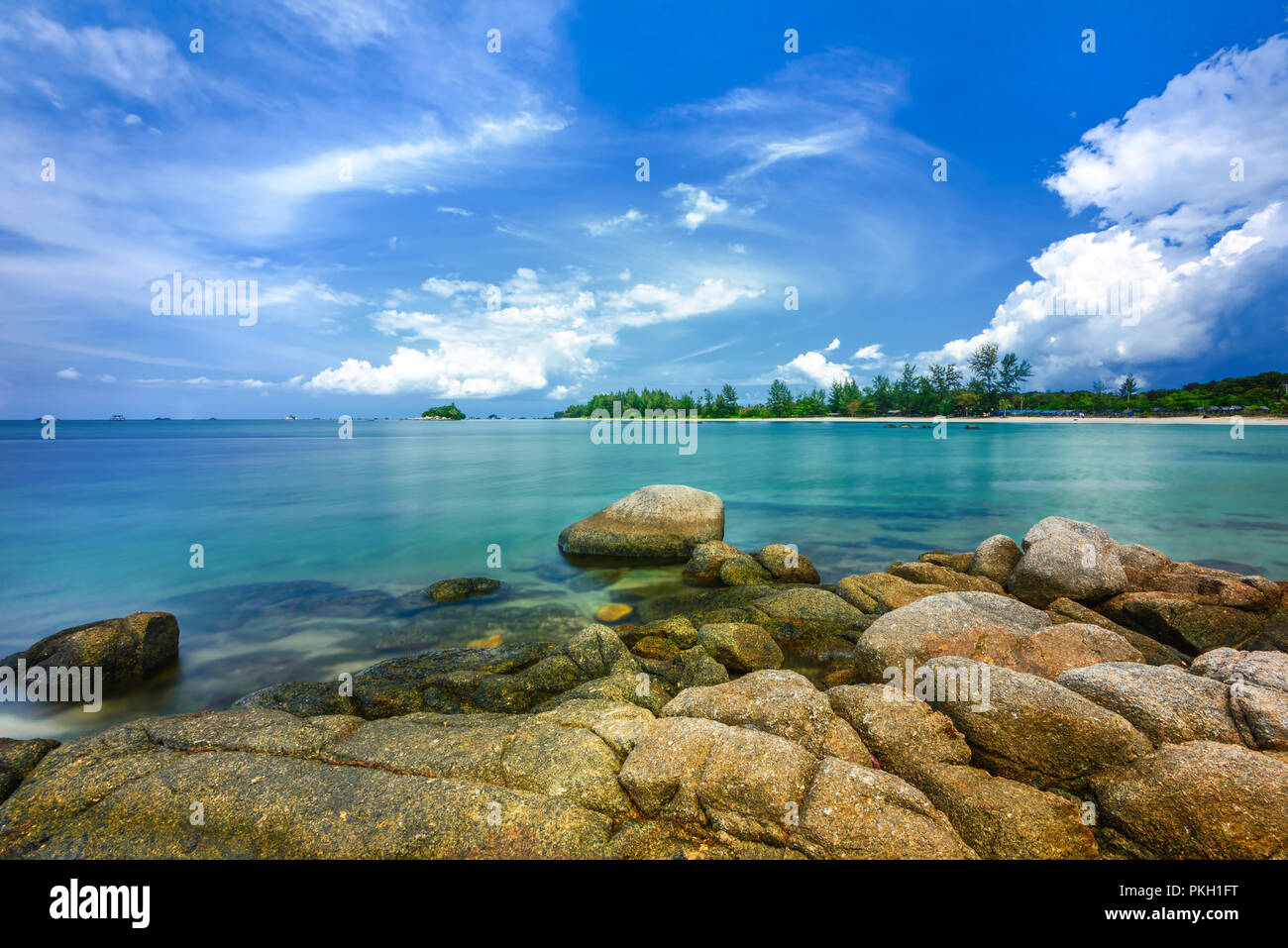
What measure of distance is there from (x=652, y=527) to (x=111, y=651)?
33.6ft

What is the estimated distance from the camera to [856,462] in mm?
40375

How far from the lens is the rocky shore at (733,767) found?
3506 millimetres

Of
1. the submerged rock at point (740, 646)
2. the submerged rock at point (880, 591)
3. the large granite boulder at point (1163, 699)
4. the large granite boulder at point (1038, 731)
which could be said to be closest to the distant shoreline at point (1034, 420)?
the submerged rock at point (880, 591)

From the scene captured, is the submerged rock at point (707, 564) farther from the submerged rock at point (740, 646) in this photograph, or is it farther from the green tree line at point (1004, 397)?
the green tree line at point (1004, 397)

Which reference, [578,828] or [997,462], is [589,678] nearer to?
[578,828]

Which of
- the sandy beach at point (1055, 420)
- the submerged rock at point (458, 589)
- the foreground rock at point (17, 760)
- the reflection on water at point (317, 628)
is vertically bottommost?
the reflection on water at point (317, 628)

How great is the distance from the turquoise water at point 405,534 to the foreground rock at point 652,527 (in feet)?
3.42

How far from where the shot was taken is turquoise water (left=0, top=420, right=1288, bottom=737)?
9.56 metres

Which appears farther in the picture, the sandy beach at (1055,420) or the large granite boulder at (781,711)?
the sandy beach at (1055,420)

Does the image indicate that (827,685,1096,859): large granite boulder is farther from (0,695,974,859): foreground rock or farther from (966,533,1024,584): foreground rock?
(966,533,1024,584): foreground rock

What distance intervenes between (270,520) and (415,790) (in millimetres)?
20034

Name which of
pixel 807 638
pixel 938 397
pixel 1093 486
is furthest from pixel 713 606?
pixel 938 397

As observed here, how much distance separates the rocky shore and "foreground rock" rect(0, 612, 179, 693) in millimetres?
2733
